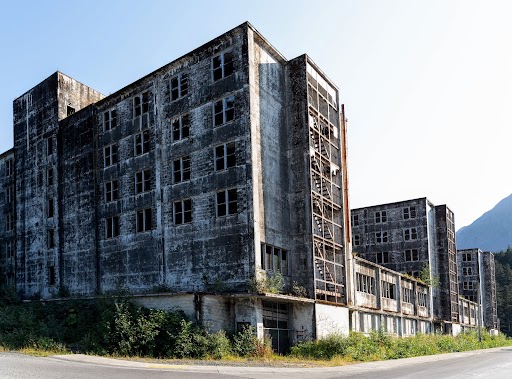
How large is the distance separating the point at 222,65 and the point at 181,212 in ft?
31.8

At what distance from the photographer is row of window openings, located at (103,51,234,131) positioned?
3356 centimetres

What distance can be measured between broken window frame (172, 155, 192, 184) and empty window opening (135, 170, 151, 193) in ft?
8.31

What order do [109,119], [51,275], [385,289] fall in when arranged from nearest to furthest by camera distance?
[109,119], [51,275], [385,289]

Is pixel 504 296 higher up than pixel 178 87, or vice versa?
pixel 178 87

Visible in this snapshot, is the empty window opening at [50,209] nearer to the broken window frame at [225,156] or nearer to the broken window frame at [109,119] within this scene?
the broken window frame at [109,119]

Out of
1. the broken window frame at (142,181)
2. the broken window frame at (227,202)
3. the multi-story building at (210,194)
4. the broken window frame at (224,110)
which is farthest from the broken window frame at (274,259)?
the broken window frame at (142,181)

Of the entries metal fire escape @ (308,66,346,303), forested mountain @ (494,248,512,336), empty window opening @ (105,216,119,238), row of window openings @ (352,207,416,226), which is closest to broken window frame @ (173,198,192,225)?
empty window opening @ (105,216,119,238)

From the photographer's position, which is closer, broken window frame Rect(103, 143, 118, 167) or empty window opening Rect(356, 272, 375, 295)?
broken window frame Rect(103, 143, 118, 167)

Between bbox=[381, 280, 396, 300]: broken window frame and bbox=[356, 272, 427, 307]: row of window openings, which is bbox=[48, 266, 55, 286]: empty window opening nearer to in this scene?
bbox=[356, 272, 427, 307]: row of window openings

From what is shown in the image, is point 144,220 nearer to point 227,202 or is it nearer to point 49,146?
point 227,202

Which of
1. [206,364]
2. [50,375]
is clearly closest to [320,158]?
[206,364]

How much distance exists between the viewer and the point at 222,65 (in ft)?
110

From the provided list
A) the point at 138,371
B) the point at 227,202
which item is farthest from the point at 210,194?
the point at 138,371

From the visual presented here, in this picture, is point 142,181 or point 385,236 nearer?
point 142,181
